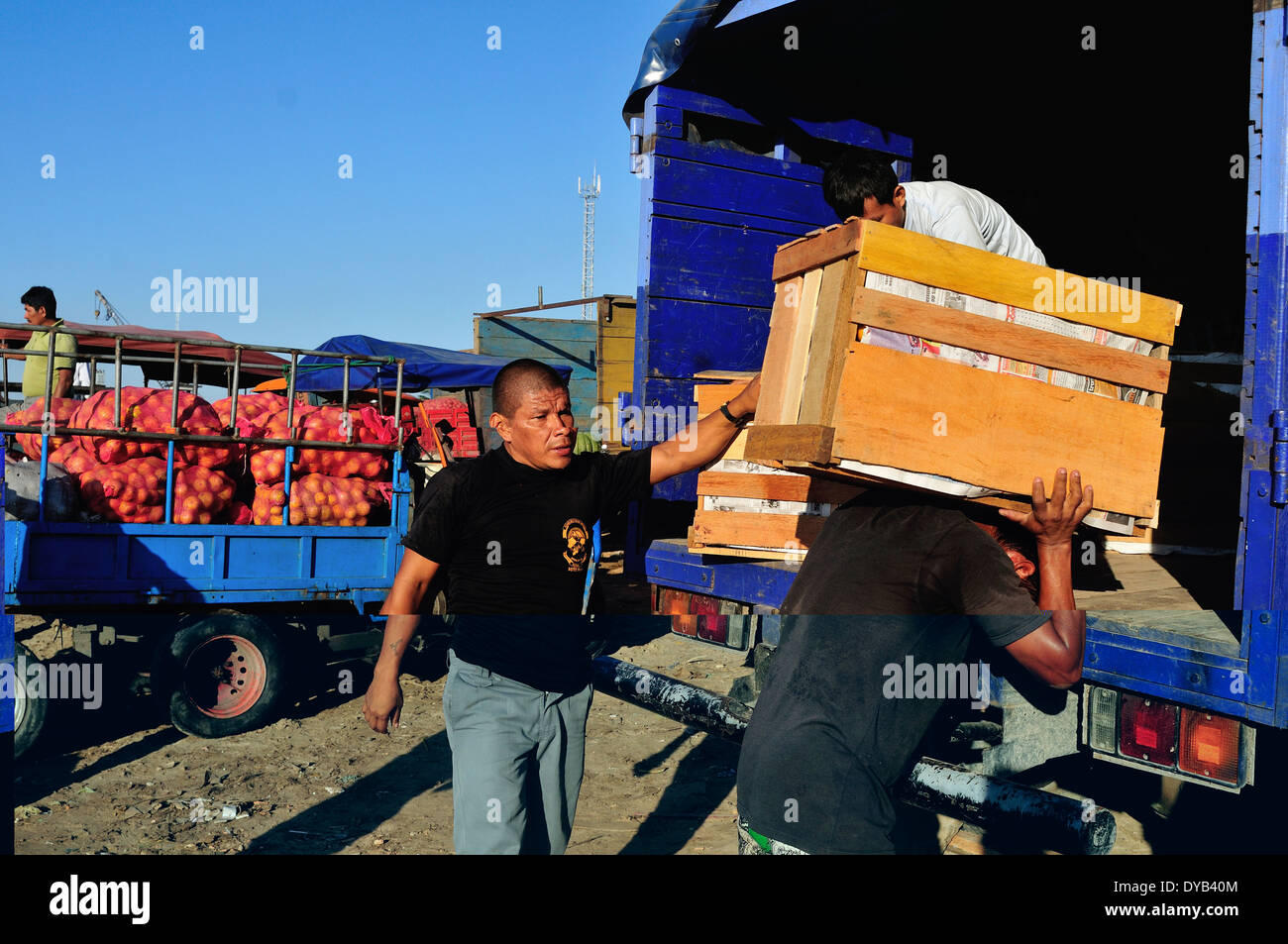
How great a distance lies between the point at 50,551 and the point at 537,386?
172 inches

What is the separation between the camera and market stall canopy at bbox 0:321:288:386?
21.1 ft

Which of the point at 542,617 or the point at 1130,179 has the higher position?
Answer: the point at 1130,179

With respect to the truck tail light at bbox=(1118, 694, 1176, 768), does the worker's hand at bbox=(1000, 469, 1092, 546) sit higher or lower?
higher

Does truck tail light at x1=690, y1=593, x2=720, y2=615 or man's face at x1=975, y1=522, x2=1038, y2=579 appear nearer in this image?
man's face at x1=975, y1=522, x2=1038, y2=579

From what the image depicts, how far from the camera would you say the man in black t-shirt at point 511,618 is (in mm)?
2805

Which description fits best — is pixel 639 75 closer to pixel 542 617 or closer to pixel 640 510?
pixel 640 510

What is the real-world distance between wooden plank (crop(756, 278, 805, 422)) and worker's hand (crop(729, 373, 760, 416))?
0.62 feet
